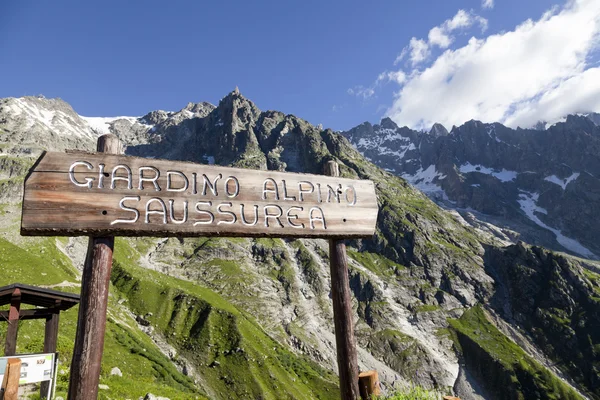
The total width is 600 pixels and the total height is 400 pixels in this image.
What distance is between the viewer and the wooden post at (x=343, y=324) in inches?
224

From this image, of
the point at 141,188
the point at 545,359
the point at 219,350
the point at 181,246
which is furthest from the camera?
the point at 181,246

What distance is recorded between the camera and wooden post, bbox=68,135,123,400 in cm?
430

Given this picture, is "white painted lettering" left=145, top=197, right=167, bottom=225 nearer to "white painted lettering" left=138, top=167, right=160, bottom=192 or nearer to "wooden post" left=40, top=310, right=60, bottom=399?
"white painted lettering" left=138, top=167, right=160, bottom=192

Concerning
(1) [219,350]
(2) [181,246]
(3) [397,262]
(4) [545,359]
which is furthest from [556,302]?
(2) [181,246]

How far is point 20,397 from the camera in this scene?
49.1 ft

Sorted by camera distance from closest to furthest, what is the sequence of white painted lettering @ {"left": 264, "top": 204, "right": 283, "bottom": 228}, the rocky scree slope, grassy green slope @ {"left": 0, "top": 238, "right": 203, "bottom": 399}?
1. white painted lettering @ {"left": 264, "top": 204, "right": 283, "bottom": 228}
2. grassy green slope @ {"left": 0, "top": 238, "right": 203, "bottom": 399}
3. the rocky scree slope

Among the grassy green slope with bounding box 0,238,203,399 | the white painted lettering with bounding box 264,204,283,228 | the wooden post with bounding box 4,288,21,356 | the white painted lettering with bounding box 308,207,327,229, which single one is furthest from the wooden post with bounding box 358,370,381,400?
the grassy green slope with bounding box 0,238,203,399

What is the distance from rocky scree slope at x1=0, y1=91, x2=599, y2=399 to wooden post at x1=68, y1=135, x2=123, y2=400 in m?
88.2

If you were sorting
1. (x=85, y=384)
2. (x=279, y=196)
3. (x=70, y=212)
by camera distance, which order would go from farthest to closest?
(x=279, y=196)
(x=70, y=212)
(x=85, y=384)

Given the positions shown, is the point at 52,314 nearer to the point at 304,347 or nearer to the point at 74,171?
the point at 74,171

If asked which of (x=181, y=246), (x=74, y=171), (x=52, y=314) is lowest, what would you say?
(x=52, y=314)

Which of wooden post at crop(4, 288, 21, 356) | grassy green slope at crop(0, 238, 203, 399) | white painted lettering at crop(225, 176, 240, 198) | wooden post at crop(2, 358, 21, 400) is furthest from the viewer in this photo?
grassy green slope at crop(0, 238, 203, 399)

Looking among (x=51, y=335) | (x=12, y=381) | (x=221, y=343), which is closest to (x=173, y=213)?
(x=12, y=381)

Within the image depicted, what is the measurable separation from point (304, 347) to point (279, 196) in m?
125
